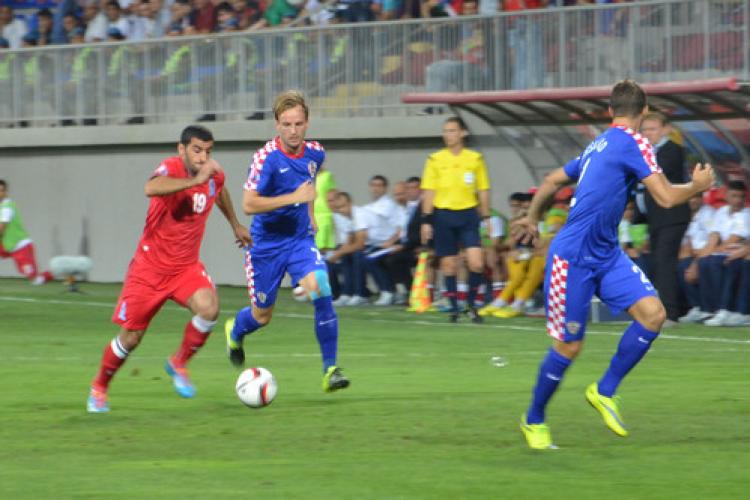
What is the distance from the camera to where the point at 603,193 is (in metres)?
9.16

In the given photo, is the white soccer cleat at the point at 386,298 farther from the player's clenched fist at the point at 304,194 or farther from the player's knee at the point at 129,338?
the player's knee at the point at 129,338

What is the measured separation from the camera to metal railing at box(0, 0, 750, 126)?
20.2 meters

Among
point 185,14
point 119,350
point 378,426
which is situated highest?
point 185,14

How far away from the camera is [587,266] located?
920cm

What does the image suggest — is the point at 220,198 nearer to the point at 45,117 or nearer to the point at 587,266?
the point at 587,266

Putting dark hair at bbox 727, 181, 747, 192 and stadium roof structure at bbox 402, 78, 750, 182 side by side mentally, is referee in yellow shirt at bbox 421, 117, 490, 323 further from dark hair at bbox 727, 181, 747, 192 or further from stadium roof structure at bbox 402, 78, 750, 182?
dark hair at bbox 727, 181, 747, 192

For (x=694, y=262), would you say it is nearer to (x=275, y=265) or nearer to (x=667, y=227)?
(x=667, y=227)

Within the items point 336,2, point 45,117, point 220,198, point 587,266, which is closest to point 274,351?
point 220,198

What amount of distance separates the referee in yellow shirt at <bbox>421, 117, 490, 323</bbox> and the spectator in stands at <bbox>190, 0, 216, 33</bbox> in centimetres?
1039

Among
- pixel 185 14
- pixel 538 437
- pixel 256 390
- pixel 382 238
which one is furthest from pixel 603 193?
pixel 185 14

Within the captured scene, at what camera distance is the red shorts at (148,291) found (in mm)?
11062

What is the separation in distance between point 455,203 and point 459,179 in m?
0.28

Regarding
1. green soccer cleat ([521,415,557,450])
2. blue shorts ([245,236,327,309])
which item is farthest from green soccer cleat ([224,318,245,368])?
green soccer cleat ([521,415,557,450])

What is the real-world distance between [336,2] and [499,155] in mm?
4915
